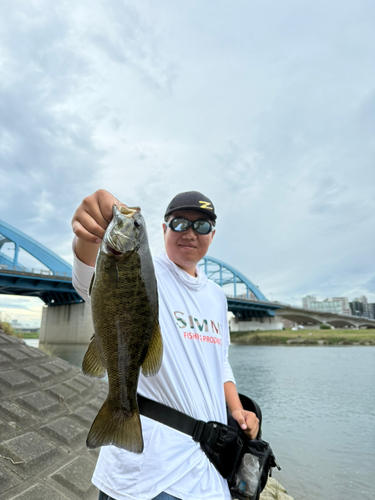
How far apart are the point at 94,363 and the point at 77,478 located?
2553 millimetres

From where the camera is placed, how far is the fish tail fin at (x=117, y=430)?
1.43 m

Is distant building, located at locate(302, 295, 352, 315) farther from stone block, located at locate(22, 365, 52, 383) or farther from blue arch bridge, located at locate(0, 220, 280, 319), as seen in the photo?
stone block, located at locate(22, 365, 52, 383)

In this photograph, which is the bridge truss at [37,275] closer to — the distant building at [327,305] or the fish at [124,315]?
the fish at [124,315]

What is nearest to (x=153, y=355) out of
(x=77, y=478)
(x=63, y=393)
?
(x=77, y=478)

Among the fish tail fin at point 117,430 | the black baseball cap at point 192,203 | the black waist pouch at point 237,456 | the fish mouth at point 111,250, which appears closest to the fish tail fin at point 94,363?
the fish tail fin at point 117,430

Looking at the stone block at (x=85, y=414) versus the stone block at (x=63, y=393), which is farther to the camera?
the stone block at (x=63, y=393)

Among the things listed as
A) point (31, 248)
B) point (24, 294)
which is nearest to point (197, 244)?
point (24, 294)

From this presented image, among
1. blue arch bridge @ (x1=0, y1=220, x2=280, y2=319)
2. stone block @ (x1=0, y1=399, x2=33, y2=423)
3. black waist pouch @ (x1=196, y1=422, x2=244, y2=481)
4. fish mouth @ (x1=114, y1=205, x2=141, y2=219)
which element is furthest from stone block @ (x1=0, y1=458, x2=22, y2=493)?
blue arch bridge @ (x1=0, y1=220, x2=280, y2=319)

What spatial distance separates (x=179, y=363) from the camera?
5.69 ft

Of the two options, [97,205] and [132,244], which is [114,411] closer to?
[132,244]

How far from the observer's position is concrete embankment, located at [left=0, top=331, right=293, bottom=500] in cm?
302

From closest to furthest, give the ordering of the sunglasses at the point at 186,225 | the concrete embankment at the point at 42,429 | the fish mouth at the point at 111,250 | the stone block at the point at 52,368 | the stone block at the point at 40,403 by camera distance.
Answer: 1. the fish mouth at the point at 111,250
2. the sunglasses at the point at 186,225
3. the concrete embankment at the point at 42,429
4. the stone block at the point at 40,403
5. the stone block at the point at 52,368

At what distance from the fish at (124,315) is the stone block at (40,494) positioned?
2.15 m

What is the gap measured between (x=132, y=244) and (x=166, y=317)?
1.91ft
